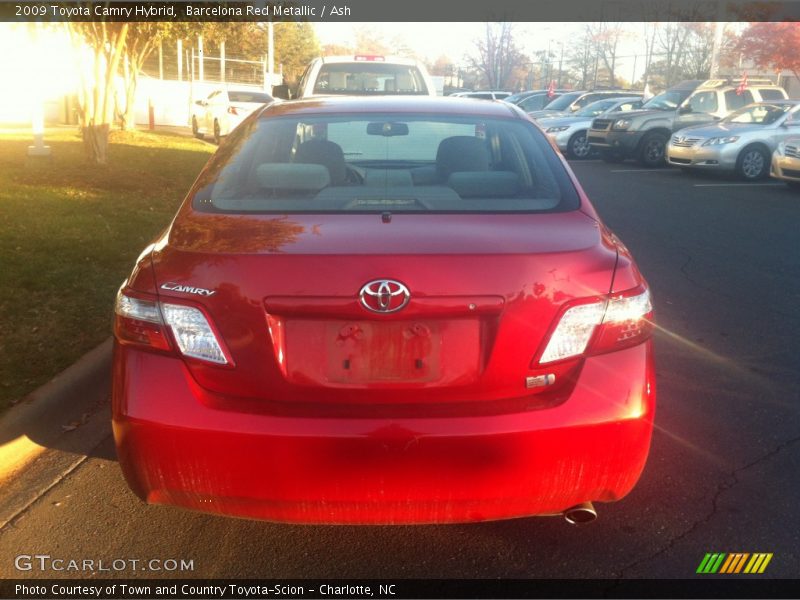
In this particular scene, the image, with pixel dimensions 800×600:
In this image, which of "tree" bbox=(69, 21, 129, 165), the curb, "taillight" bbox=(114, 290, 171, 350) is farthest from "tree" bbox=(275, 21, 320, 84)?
"taillight" bbox=(114, 290, 171, 350)

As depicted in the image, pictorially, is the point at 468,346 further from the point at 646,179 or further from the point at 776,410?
the point at 646,179

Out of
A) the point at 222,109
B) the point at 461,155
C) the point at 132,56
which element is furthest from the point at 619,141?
the point at 461,155

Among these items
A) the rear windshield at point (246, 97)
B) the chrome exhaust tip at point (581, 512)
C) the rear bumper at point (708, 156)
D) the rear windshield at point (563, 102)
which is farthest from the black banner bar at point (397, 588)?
the rear windshield at point (563, 102)

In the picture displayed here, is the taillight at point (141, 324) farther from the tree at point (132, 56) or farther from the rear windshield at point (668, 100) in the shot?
the rear windshield at point (668, 100)

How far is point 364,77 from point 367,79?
0.05 meters

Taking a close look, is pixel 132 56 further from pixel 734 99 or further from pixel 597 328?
pixel 597 328

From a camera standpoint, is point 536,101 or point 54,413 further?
point 536,101

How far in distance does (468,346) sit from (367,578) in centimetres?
100

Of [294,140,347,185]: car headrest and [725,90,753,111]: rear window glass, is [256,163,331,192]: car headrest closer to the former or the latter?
[294,140,347,185]: car headrest

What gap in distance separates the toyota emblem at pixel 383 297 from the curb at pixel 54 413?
7.24 feet

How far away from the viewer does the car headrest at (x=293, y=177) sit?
3.50 meters

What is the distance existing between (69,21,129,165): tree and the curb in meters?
9.37

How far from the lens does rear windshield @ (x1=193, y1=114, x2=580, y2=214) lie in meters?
3.28

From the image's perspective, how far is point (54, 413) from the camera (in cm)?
446
